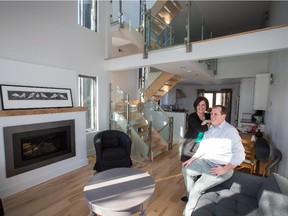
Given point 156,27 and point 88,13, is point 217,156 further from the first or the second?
point 88,13

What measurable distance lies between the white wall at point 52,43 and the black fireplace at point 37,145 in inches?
29.2

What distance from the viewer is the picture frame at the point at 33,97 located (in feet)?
8.32

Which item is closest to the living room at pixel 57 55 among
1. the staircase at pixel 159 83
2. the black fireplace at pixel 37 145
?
the black fireplace at pixel 37 145

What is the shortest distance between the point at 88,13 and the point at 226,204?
15.9 ft

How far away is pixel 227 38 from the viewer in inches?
105

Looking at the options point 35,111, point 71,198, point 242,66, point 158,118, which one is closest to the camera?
point 71,198

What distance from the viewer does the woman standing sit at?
205 cm

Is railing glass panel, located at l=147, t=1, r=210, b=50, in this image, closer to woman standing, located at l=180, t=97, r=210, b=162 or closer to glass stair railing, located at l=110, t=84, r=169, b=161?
glass stair railing, located at l=110, t=84, r=169, b=161

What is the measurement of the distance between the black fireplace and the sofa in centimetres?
269

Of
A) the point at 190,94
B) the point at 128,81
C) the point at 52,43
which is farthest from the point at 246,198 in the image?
the point at 190,94

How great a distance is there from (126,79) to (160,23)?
2.74 metres

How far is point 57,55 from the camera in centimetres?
331

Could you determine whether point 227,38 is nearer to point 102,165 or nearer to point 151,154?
point 151,154

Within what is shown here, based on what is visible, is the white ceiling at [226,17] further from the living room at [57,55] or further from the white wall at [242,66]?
the living room at [57,55]
